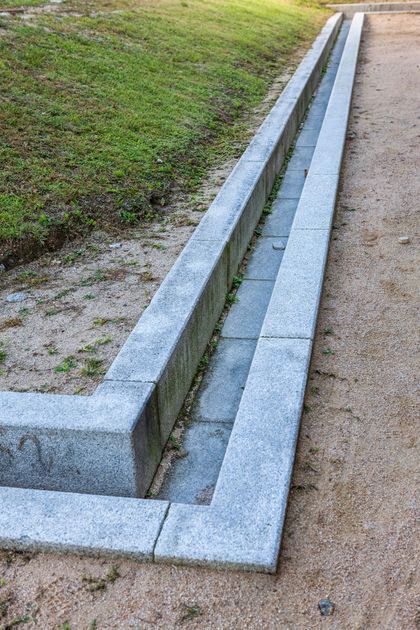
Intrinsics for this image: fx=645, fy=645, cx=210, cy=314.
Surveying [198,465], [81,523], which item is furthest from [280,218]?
[81,523]

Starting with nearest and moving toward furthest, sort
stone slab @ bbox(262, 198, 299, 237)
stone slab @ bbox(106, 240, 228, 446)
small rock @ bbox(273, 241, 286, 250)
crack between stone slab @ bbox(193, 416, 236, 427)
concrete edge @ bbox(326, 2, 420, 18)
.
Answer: stone slab @ bbox(106, 240, 228, 446) < crack between stone slab @ bbox(193, 416, 236, 427) < small rock @ bbox(273, 241, 286, 250) < stone slab @ bbox(262, 198, 299, 237) < concrete edge @ bbox(326, 2, 420, 18)

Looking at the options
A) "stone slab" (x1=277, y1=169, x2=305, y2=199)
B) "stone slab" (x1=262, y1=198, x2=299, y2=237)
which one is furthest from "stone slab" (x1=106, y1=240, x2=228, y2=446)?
"stone slab" (x1=277, y1=169, x2=305, y2=199)

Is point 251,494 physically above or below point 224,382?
above

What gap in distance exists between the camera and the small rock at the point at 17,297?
13.6 ft

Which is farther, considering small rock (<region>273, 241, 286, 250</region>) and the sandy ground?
small rock (<region>273, 241, 286, 250</region>)

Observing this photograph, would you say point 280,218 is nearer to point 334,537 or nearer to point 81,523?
point 334,537

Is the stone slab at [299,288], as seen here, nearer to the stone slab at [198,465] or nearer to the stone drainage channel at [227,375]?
the stone drainage channel at [227,375]

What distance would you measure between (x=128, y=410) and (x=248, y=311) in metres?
1.79

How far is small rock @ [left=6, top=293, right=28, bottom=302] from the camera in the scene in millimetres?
4148

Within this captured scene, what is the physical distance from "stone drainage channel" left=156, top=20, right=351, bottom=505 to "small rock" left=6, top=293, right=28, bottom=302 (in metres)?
1.30

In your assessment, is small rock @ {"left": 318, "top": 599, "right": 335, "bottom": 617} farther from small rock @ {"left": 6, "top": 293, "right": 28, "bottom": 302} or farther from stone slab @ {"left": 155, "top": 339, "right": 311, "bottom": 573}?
small rock @ {"left": 6, "top": 293, "right": 28, "bottom": 302}

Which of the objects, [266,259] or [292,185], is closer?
[266,259]

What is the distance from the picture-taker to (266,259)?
16.5 feet

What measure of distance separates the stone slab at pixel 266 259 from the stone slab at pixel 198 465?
1.75m
